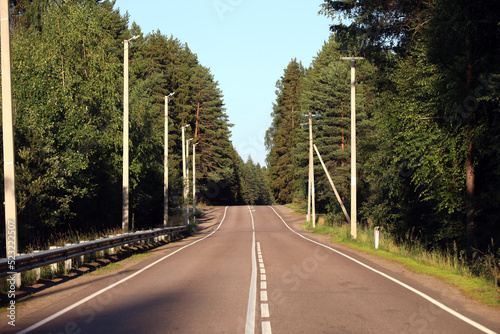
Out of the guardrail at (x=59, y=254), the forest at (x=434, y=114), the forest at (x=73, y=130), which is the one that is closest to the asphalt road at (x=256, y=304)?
the guardrail at (x=59, y=254)

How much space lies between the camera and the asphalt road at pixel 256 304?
795 centimetres

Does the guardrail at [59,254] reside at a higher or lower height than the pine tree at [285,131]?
lower

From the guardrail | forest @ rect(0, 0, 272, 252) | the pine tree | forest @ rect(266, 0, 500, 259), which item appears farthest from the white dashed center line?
the pine tree

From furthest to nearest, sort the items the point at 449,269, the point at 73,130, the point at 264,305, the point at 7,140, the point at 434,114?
the point at 73,130
the point at 434,114
the point at 449,269
the point at 7,140
the point at 264,305

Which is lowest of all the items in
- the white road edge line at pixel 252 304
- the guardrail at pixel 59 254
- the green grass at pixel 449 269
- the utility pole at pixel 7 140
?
the green grass at pixel 449 269

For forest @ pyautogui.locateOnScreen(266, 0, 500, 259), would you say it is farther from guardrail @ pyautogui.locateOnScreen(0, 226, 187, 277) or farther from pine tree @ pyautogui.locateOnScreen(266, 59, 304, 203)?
pine tree @ pyautogui.locateOnScreen(266, 59, 304, 203)

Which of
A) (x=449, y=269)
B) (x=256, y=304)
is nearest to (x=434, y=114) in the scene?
(x=449, y=269)

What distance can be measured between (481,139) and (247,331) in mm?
14510

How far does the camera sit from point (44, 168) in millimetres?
24438

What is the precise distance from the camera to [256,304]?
32.2 ft

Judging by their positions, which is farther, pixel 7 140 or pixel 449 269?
pixel 449 269

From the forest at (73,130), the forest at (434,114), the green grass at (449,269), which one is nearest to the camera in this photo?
the green grass at (449,269)

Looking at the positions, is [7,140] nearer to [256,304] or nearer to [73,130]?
[256,304]

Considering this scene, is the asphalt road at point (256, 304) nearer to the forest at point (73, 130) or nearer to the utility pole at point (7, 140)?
the utility pole at point (7, 140)
